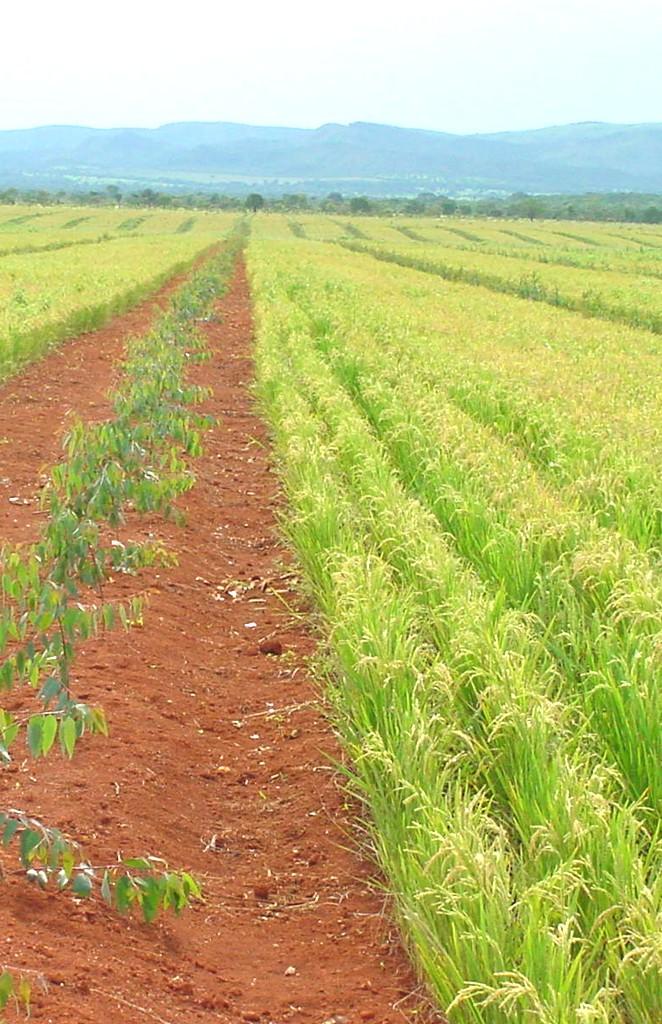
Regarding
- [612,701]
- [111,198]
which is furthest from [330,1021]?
[111,198]

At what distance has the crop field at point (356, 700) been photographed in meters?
3.10

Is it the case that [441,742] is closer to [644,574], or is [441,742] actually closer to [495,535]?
[644,574]

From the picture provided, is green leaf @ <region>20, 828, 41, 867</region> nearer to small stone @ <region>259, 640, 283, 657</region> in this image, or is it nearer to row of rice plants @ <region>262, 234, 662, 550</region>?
small stone @ <region>259, 640, 283, 657</region>

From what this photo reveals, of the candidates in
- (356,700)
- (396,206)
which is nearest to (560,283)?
(356,700)

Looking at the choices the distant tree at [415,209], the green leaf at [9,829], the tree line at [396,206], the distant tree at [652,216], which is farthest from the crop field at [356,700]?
the distant tree at [415,209]

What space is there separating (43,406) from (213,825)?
9574mm

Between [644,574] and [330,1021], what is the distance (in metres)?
2.73

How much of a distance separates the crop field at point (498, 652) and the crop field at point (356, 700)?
0.06 feet

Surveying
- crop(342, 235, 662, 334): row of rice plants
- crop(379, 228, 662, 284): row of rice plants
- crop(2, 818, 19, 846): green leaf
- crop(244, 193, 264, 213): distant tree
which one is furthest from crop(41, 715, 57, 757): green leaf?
crop(244, 193, 264, 213): distant tree

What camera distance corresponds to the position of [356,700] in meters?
4.80

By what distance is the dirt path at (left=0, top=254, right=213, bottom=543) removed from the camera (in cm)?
911

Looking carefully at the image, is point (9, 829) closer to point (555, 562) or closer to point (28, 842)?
point (28, 842)

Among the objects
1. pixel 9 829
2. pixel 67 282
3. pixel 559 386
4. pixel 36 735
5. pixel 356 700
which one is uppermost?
pixel 36 735

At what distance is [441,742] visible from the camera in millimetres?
4148
